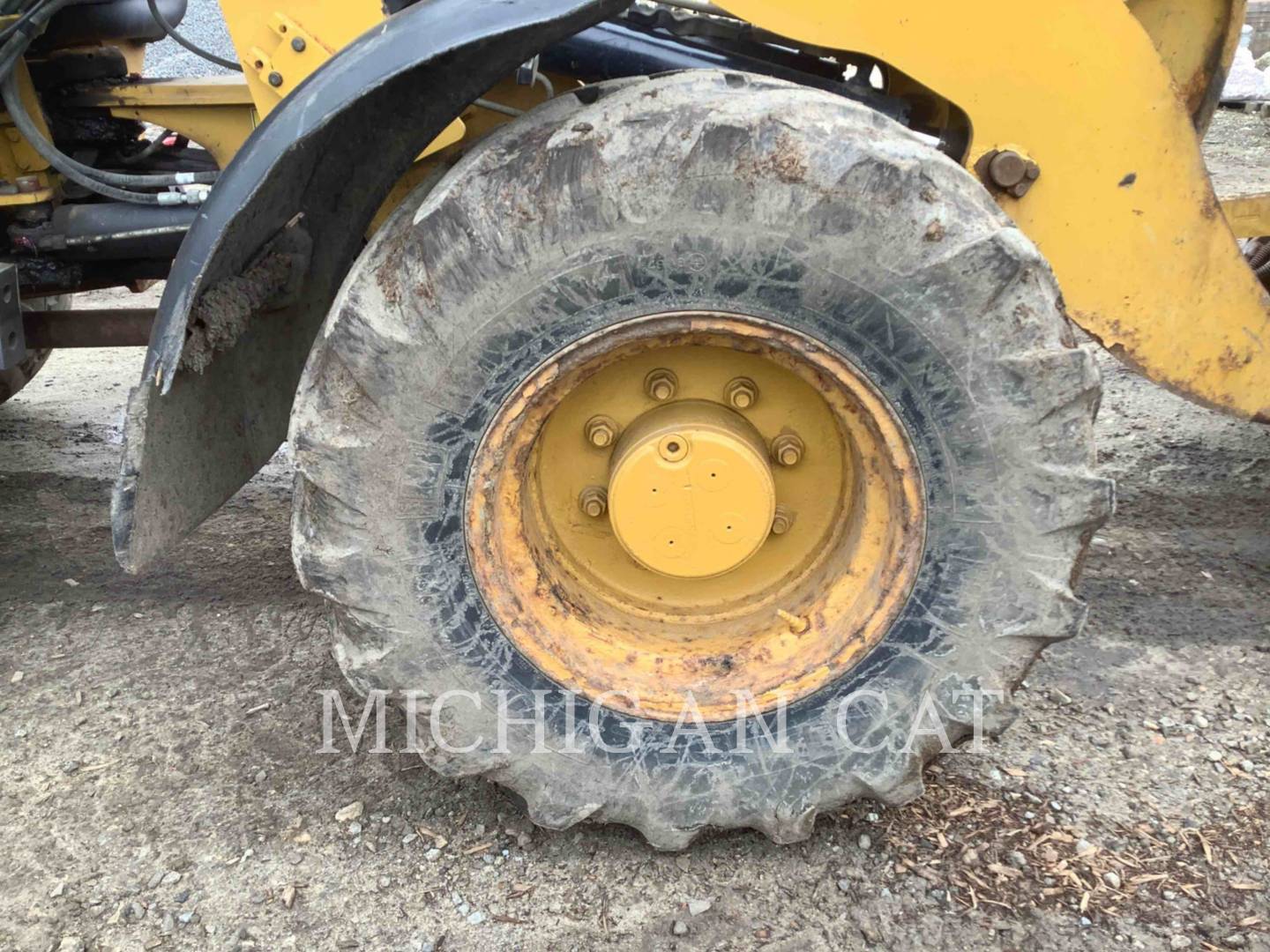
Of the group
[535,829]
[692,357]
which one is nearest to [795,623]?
[692,357]

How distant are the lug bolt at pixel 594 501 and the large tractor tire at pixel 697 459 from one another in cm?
1

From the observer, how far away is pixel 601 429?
225cm

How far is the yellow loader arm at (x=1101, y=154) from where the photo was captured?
206 centimetres

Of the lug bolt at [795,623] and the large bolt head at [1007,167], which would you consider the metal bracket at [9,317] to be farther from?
the large bolt head at [1007,167]

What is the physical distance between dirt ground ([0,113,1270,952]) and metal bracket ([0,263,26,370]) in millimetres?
913

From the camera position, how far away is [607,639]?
2.28 m

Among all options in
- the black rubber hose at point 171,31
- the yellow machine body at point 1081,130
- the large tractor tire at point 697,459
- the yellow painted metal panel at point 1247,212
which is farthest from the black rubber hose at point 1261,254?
the black rubber hose at point 171,31

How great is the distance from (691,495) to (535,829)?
891mm

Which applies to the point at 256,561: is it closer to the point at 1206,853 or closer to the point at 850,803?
the point at 850,803

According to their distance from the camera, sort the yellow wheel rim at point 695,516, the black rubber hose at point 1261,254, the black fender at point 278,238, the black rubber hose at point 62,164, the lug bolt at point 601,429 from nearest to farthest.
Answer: the black fender at point 278,238 → the yellow wheel rim at point 695,516 → the lug bolt at point 601,429 → the black rubber hose at point 62,164 → the black rubber hose at point 1261,254

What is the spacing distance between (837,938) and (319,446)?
1.41m

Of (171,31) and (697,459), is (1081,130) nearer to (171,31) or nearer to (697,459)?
(697,459)

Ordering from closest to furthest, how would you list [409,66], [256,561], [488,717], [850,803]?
1. [409,66]
2. [488,717]
3. [850,803]
4. [256,561]

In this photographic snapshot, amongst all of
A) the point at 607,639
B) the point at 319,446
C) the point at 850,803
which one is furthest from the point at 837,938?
the point at 319,446
